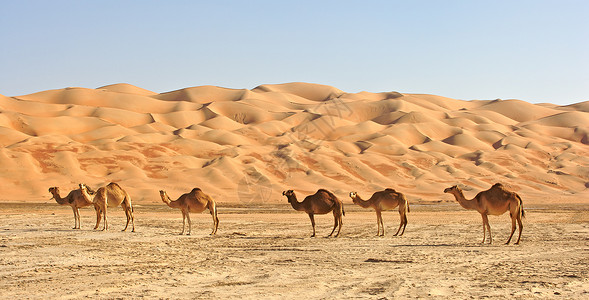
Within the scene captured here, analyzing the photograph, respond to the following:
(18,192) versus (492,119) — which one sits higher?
(492,119)

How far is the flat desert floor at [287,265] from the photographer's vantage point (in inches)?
380

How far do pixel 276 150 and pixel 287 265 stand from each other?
5798 centimetres

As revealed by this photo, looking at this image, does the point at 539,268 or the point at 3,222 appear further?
the point at 3,222

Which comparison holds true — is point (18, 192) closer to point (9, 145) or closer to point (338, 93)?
point (9, 145)

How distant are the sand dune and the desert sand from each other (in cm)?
32

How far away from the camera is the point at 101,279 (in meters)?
10.6

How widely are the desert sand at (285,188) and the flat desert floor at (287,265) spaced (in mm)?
54

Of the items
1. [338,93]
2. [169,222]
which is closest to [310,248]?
[169,222]

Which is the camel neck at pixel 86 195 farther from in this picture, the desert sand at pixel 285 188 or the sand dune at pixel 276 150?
the sand dune at pixel 276 150

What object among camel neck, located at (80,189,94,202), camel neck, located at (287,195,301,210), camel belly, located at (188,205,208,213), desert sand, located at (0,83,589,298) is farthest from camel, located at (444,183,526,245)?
camel neck, located at (80,189,94,202)

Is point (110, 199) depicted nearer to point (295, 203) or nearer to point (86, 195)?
point (86, 195)

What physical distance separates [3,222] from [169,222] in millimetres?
6161

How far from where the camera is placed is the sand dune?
56625mm

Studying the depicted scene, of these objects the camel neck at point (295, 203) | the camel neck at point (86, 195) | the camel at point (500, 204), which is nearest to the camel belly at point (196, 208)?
the camel neck at point (295, 203)
